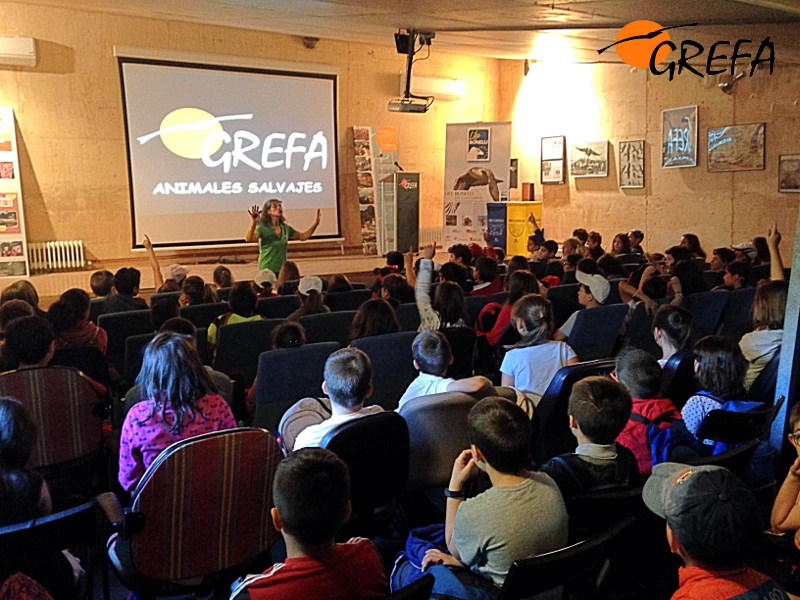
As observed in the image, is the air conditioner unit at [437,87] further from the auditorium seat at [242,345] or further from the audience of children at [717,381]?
the audience of children at [717,381]

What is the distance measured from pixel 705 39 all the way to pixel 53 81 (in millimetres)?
8402

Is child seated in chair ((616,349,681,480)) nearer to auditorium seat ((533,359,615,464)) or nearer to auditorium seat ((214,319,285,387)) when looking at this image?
auditorium seat ((533,359,615,464))

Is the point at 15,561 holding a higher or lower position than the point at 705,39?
→ lower

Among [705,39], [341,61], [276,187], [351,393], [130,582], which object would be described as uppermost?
[341,61]

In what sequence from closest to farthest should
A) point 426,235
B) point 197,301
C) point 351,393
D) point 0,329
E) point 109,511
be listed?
point 109,511 < point 351,393 < point 0,329 < point 197,301 < point 426,235

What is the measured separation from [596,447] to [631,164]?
1093 cm

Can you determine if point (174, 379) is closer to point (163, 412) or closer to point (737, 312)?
point (163, 412)

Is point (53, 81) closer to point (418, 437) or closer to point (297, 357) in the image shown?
point (297, 357)

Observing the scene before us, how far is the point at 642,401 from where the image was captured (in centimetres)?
287

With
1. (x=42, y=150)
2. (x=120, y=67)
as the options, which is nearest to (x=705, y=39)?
(x=120, y=67)

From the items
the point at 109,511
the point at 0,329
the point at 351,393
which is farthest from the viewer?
the point at 0,329

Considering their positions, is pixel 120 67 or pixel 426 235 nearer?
pixel 120 67

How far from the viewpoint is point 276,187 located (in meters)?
12.3

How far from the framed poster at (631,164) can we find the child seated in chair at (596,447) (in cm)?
1069
